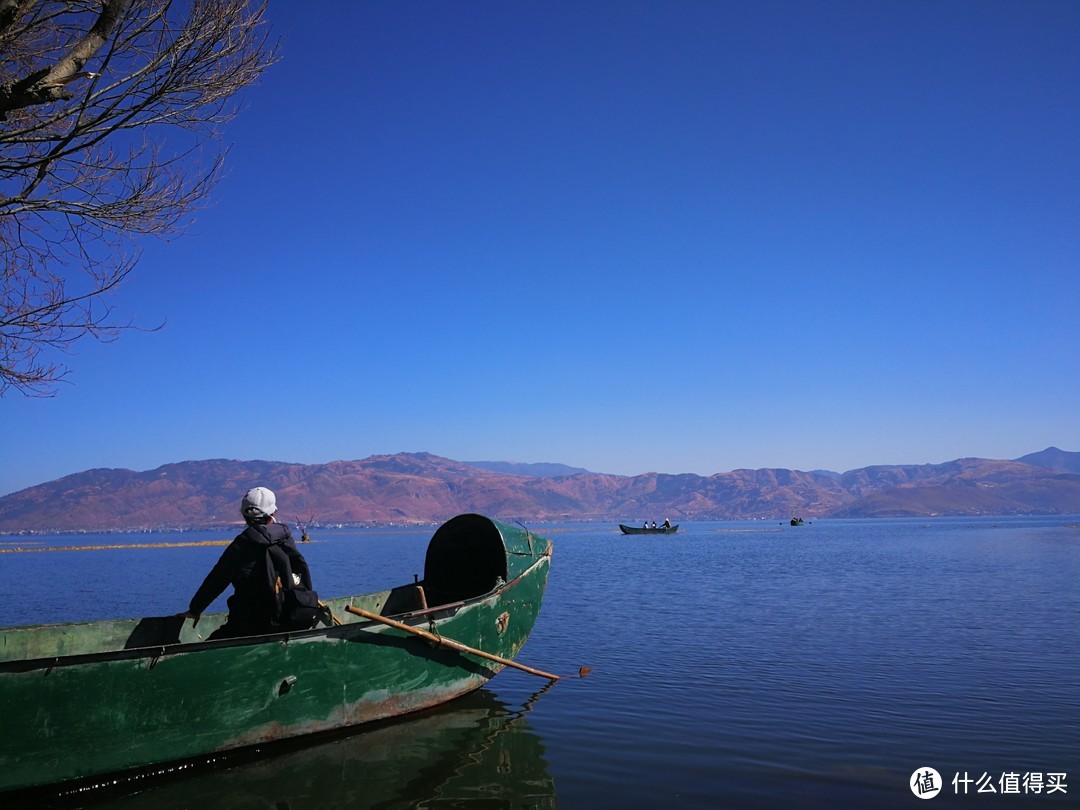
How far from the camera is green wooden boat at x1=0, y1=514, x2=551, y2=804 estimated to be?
6090mm

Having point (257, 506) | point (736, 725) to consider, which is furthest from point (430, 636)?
point (736, 725)

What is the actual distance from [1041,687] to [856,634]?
5105mm

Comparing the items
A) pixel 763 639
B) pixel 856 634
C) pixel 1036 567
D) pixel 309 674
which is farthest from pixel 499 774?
pixel 1036 567

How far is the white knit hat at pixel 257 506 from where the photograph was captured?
25.5 ft

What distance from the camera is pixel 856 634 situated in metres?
15.9

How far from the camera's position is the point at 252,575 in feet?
25.4

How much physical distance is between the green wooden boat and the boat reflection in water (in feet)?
0.79

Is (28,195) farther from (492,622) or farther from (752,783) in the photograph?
(752,783)

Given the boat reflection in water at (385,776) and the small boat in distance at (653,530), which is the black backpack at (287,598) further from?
the small boat in distance at (653,530)

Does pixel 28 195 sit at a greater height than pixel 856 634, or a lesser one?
greater

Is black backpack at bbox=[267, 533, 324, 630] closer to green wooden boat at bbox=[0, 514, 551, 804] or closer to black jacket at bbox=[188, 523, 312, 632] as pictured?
black jacket at bbox=[188, 523, 312, 632]
